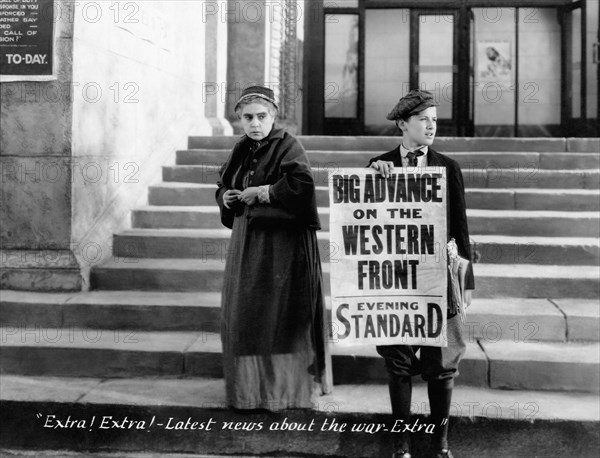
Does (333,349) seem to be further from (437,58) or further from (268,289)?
(437,58)

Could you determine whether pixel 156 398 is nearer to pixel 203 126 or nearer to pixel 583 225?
pixel 583 225

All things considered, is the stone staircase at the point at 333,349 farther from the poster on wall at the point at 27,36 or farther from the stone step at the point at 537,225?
the poster on wall at the point at 27,36

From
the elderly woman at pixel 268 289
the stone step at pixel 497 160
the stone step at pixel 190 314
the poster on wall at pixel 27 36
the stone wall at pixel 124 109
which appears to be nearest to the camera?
the elderly woman at pixel 268 289

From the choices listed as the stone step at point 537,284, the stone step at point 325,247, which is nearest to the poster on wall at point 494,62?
the stone step at point 325,247

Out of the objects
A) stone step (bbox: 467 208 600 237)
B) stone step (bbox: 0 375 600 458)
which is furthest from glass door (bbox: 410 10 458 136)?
stone step (bbox: 0 375 600 458)

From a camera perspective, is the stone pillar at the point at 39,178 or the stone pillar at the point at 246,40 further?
the stone pillar at the point at 246,40

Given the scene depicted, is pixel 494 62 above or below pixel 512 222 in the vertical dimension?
above

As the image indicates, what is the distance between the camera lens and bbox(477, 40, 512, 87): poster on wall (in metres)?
13.5

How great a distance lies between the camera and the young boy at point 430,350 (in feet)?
12.8

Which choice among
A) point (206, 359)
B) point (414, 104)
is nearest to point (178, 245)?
point (206, 359)

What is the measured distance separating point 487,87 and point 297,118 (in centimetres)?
403

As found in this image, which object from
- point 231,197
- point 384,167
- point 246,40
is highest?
point 246,40

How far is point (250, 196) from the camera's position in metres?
4.23

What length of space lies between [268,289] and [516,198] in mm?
3505
